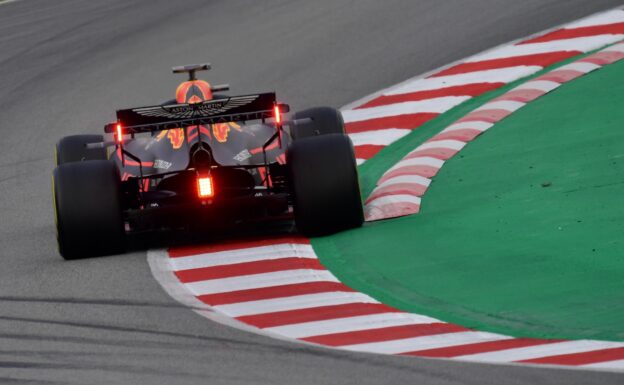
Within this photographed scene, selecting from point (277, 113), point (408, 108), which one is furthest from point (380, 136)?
point (277, 113)

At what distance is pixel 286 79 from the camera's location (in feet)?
60.5

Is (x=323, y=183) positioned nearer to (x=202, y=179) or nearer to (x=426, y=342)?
(x=202, y=179)

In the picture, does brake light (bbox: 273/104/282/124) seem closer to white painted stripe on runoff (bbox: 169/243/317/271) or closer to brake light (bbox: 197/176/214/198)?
brake light (bbox: 197/176/214/198)

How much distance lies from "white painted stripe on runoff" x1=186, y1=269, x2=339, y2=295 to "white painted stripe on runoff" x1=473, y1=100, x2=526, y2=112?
15.9 ft

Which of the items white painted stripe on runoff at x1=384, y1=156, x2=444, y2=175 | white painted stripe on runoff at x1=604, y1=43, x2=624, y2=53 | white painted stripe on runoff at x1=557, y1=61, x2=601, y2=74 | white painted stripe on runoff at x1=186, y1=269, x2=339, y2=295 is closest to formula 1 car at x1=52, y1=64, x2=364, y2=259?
white painted stripe on runoff at x1=186, y1=269, x2=339, y2=295

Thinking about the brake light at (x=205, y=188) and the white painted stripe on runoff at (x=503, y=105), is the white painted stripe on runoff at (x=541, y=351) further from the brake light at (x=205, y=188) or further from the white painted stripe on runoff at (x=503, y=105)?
the white painted stripe on runoff at (x=503, y=105)

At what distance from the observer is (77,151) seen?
1377 cm

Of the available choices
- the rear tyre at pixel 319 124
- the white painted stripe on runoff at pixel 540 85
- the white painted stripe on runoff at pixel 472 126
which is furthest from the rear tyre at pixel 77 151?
the white painted stripe on runoff at pixel 540 85

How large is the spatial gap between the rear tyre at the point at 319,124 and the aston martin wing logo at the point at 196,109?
129cm

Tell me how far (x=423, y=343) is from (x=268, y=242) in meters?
3.45

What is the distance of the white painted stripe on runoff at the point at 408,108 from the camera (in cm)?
1647

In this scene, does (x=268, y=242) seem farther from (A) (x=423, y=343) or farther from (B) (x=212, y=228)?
(A) (x=423, y=343)

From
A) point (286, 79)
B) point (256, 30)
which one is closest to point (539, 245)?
point (286, 79)

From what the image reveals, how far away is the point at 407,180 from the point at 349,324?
4.16 metres
